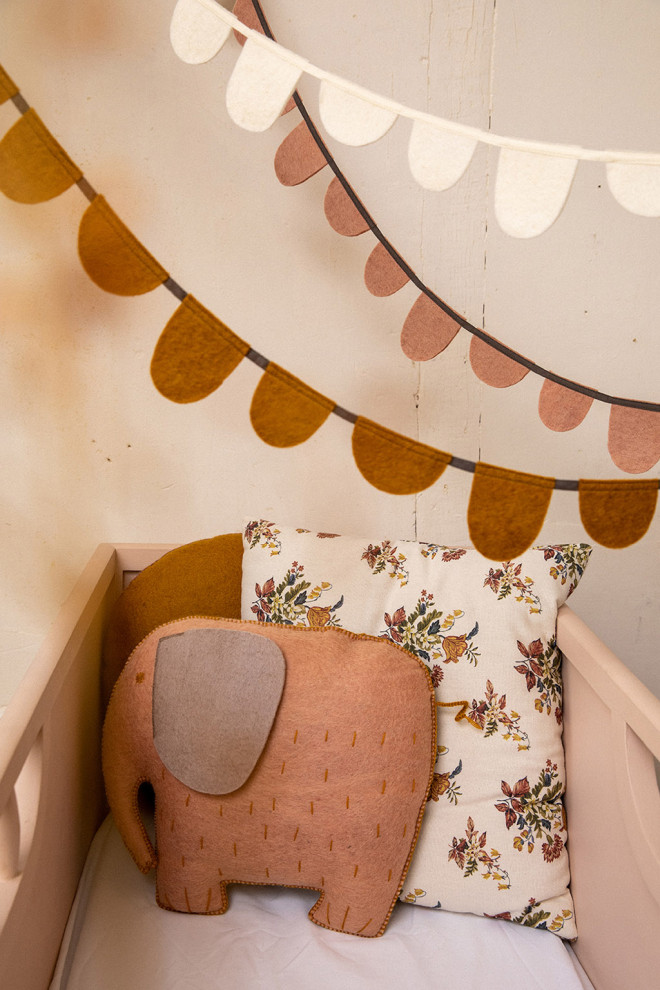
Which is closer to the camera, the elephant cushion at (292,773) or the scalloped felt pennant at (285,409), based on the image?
the elephant cushion at (292,773)

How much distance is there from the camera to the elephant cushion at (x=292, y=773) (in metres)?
0.74

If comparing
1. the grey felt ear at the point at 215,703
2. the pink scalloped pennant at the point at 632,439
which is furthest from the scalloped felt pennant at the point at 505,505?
the grey felt ear at the point at 215,703

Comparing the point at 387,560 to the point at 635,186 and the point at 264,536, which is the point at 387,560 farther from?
the point at 635,186

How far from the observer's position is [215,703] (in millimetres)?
763

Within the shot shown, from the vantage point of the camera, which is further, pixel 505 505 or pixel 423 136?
pixel 505 505

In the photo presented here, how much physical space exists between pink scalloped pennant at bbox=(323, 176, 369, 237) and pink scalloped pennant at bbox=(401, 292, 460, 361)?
5.9 inches

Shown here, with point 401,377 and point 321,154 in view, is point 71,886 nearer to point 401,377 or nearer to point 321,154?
point 401,377

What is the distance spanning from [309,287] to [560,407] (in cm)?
42

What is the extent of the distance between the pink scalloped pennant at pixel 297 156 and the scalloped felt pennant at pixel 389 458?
0.32 m

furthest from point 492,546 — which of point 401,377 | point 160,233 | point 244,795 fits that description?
point 160,233

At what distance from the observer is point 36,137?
686 millimetres

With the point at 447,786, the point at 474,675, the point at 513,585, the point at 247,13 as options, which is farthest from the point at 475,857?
the point at 247,13

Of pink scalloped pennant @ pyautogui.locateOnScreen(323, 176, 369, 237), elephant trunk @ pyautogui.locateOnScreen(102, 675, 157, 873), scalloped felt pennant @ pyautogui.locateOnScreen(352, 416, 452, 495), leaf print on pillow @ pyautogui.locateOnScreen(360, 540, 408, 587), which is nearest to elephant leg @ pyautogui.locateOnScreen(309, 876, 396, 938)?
elephant trunk @ pyautogui.locateOnScreen(102, 675, 157, 873)

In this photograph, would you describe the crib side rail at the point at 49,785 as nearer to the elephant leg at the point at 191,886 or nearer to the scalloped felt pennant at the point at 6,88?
the elephant leg at the point at 191,886
